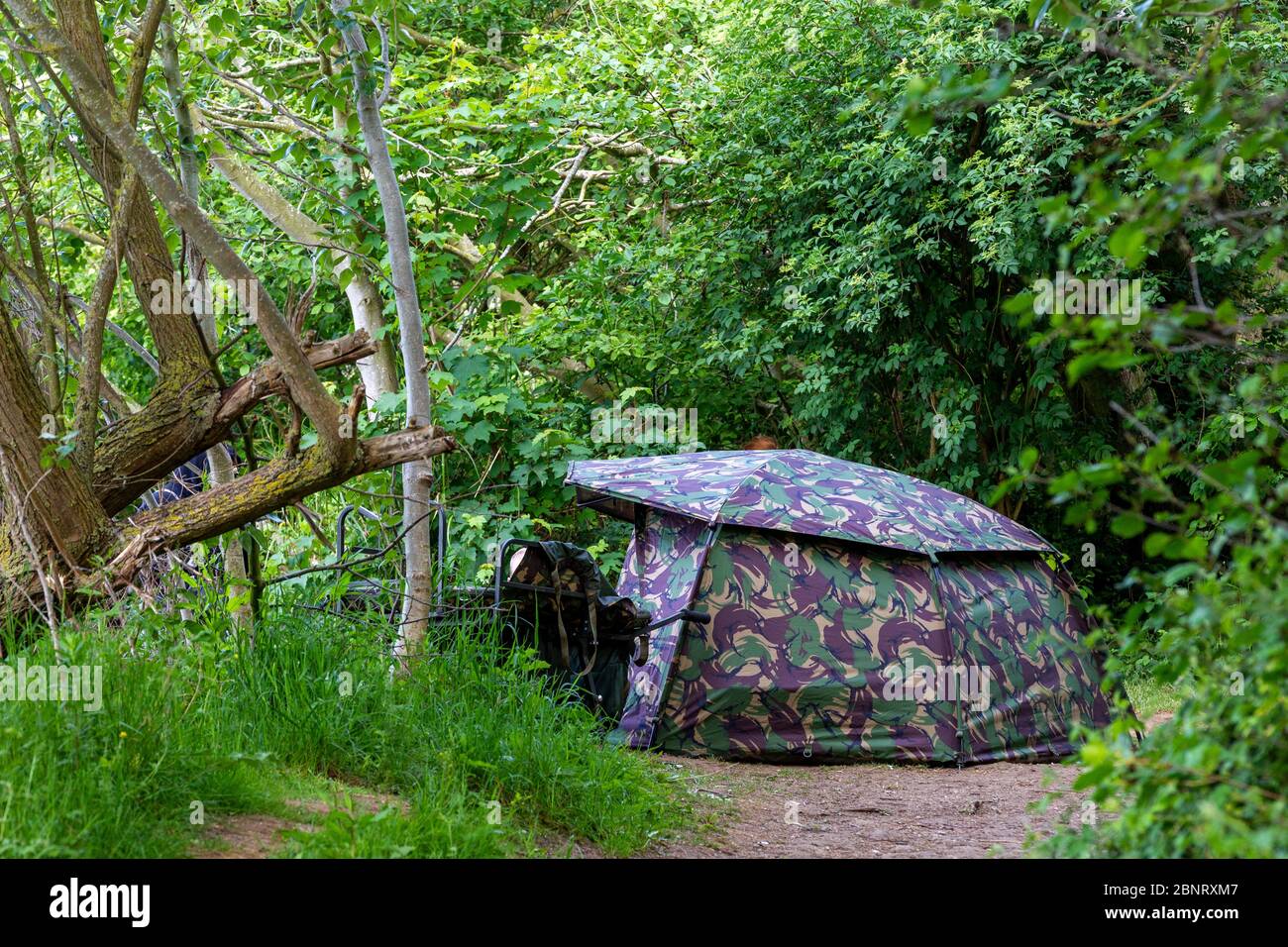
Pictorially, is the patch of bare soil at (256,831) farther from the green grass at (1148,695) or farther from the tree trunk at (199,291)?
the green grass at (1148,695)

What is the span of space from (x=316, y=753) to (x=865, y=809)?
2902mm

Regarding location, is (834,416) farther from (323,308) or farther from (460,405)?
(323,308)

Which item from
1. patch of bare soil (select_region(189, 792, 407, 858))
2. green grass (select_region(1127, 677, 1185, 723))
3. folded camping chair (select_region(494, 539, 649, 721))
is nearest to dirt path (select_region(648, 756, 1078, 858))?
folded camping chair (select_region(494, 539, 649, 721))

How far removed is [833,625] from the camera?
6.97 metres

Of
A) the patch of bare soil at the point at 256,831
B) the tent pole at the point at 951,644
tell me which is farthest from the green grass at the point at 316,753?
the tent pole at the point at 951,644

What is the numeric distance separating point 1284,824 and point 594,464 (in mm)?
6109

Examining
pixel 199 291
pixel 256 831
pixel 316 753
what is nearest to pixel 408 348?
pixel 199 291

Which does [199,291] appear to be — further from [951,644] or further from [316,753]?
[951,644]

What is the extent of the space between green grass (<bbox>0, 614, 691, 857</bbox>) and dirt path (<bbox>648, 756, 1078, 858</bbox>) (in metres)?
0.36

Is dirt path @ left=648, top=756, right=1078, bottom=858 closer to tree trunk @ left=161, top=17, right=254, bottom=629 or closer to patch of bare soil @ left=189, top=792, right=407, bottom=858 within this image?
patch of bare soil @ left=189, top=792, right=407, bottom=858

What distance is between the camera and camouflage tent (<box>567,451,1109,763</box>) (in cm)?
676

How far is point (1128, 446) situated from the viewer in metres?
10.5

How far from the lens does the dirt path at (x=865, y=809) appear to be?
5109mm
